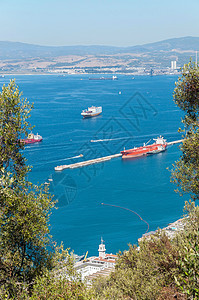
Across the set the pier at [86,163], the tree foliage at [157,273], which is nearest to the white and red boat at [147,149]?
the pier at [86,163]

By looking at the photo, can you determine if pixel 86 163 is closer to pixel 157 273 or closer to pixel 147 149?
pixel 147 149

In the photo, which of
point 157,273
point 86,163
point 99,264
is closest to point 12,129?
point 157,273

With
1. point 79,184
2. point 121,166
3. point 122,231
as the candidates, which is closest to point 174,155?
point 121,166

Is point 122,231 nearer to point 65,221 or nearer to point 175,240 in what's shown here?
point 65,221

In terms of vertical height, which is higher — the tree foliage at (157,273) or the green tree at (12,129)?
the green tree at (12,129)

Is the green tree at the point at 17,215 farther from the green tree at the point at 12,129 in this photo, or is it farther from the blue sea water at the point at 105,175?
the blue sea water at the point at 105,175
